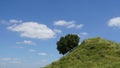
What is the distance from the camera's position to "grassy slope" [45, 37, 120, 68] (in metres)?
99.6

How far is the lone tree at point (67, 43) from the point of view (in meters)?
126

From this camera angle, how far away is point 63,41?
126 meters

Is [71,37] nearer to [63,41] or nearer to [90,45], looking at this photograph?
[63,41]

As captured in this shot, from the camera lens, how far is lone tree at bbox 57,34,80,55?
125919mm

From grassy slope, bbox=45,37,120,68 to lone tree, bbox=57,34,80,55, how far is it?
25.5 ft

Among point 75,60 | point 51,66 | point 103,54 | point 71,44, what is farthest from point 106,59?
point 71,44

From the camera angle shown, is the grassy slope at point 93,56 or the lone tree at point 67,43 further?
the lone tree at point 67,43

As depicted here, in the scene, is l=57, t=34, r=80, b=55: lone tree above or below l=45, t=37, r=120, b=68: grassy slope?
above

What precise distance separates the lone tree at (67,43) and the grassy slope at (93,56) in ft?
25.5

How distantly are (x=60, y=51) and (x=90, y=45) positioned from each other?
56.6 feet

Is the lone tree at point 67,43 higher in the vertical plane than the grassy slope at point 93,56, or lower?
higher

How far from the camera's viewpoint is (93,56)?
107 m

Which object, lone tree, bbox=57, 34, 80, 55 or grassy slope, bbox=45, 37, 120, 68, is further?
lone tree, bbox=57, 34, 80, 55

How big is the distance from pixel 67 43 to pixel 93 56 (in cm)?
2166
